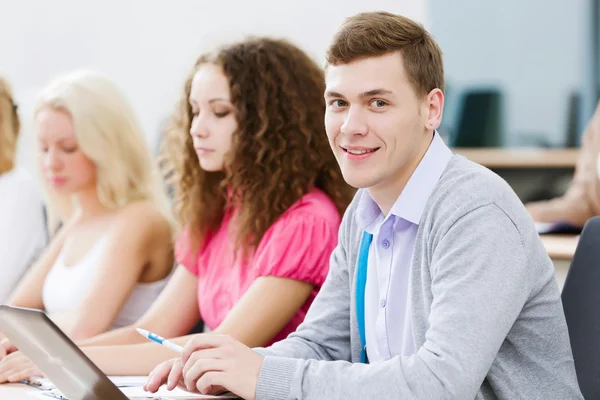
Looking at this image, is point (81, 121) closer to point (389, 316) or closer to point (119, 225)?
point (119, 225)

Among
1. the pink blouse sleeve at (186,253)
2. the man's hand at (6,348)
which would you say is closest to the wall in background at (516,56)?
the pink blouse sleeve at (186,253)

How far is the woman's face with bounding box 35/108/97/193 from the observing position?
2305 mm

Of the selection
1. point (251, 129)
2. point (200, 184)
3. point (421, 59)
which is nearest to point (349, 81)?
point (421, 59)

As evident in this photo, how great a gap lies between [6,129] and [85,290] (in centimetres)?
80

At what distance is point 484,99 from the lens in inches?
211

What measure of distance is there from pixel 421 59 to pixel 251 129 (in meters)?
0.69

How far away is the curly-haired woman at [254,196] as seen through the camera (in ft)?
5.78

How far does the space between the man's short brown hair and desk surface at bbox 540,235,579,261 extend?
25.5 inches

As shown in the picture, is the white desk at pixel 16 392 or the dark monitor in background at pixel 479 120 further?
the dark monitor in background at pixel 479 120

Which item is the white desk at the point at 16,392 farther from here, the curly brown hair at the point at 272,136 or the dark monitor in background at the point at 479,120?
the dark monitor in background at the point at 479,120

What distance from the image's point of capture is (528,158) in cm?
487

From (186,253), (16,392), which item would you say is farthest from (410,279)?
(186,253)

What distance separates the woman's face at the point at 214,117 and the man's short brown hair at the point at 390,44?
1.99 feet

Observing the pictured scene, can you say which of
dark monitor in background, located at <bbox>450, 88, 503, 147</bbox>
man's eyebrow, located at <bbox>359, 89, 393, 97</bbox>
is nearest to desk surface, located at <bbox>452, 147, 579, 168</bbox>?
dark monitor in background, located at <bbox>450, 88, 503, 147</bbox>
